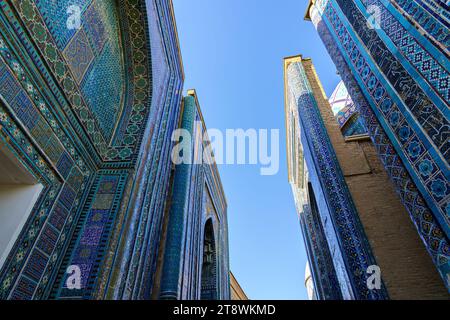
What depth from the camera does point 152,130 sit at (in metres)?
3.81

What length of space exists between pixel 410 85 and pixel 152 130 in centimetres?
293

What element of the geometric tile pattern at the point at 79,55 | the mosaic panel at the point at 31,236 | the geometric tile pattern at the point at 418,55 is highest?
the geometric tile pattern at the point at 79,55

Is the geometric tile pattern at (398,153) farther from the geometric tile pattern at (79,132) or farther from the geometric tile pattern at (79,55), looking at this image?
the geometric tile pattern at (79,55)

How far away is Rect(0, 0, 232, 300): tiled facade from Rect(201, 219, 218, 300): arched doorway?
8.57ft

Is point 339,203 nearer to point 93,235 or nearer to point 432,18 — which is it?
point 432,18

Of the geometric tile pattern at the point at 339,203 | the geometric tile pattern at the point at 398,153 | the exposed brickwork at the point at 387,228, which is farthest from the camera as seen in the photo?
the geometric tile pattern at the point at 339,203

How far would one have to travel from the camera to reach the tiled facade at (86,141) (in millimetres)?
1991

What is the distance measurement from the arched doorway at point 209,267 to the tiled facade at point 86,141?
2.61 meters

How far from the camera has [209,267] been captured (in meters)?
6.37

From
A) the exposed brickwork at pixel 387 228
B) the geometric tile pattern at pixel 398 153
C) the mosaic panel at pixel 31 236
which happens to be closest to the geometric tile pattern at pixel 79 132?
the mosaic panel at pixel 31 236

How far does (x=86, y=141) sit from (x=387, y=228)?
11.1ft

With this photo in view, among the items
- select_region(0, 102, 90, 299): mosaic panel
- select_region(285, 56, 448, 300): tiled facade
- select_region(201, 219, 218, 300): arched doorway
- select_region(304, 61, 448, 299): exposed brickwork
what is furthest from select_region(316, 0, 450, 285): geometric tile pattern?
select_region(201, 219, 218, 300): arched doorway
